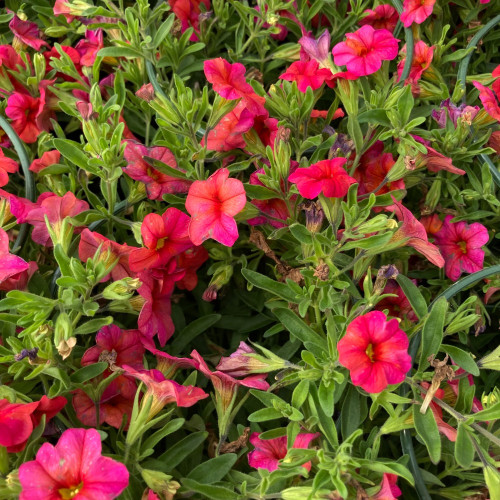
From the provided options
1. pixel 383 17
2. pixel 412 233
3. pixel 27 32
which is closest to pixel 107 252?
pixel 412 233

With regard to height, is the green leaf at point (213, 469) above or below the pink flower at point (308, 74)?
below

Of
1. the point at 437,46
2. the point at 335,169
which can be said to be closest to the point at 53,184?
the point at 335,169

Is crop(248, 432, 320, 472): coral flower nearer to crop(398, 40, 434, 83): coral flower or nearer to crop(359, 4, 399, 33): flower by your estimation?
crop(398, 40, 434, 83): coral flower

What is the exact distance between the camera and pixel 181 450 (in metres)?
0.90

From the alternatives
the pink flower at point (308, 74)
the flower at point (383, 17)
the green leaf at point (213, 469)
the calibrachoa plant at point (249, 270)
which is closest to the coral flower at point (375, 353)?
the calibrachoa plant at point (249, 270)

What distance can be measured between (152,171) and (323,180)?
1.01ft

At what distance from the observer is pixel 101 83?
125 cm

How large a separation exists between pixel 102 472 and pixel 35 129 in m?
0.75

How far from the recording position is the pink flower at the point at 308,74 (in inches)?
43.6

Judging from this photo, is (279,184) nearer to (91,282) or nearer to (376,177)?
(376,177)

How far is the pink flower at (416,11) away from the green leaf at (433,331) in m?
0.60

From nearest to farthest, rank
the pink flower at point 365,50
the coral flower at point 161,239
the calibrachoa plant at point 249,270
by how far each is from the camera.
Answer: the calibrachoa plant at point 249,270 < the coral flower at point 161,239 < the pink flower at point 365,50

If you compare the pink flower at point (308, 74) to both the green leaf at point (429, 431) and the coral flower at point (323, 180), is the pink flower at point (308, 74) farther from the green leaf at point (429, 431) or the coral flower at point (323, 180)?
the green leaf at point (429, 431)

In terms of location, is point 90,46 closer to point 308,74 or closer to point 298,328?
point 308,74
